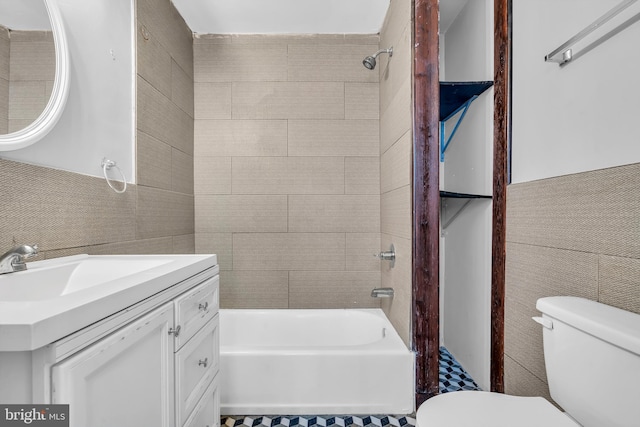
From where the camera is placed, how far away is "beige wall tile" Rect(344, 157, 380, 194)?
8.24 ft

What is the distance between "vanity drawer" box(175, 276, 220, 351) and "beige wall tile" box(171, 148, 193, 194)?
3.69 ft

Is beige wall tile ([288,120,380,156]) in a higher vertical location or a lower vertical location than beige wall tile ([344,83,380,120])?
lower

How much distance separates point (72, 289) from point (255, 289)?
1.53m

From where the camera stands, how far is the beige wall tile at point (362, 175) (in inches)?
98.9

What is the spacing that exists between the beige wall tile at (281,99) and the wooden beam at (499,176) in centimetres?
117

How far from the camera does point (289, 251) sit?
98.7 inches

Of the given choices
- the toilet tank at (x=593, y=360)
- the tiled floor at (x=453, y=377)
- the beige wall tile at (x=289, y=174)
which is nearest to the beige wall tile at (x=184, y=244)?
the beige wall tile at (x=289, y=174)

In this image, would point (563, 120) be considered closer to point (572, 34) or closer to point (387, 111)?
point (572, 34)

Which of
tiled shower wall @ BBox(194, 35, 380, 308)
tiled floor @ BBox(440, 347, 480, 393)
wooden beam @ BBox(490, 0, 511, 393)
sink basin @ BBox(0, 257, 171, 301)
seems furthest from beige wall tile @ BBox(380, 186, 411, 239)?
sink basin @ BBox(0, 257, 171, 301)

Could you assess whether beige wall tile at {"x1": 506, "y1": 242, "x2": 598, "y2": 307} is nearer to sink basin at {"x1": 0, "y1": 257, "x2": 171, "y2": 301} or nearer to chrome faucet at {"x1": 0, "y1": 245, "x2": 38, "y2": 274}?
sink basin at {"x1": 0, "y1": 257, "x2": 171, "y2": 301}

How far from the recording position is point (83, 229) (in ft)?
4.29

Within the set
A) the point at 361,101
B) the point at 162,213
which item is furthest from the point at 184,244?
the point at 361,101

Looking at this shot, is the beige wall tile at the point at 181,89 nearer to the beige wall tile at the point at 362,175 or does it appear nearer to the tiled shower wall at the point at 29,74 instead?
the tiled shower wall at the point at 29,74

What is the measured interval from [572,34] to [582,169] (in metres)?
0.51
